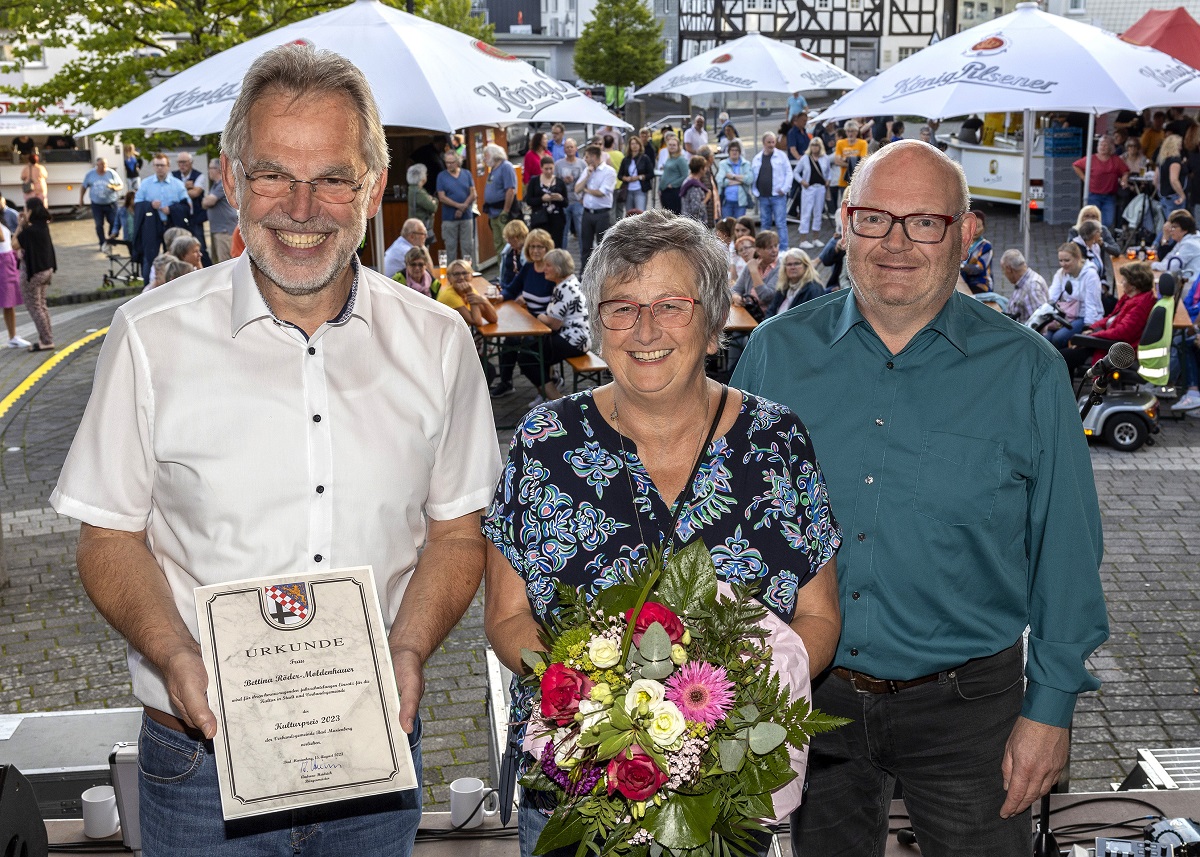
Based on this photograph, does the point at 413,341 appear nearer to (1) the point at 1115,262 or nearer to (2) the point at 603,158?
(1) the point at 1115,262

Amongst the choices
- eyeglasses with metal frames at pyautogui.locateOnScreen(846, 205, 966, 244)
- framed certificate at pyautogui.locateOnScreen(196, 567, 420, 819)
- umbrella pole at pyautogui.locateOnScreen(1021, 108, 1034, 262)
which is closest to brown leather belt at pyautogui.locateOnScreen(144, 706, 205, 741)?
framed certificate at pyautogui.locateOnScreen(196, 567, 420, 819)

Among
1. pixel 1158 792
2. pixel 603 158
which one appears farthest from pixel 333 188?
pixel 603 158

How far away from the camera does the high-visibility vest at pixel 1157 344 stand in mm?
10570

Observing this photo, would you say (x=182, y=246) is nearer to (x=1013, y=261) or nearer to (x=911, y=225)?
(x=1013, y=261)

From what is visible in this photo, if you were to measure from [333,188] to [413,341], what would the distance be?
368 millimetres

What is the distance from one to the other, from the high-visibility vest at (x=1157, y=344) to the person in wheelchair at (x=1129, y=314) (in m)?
0.12

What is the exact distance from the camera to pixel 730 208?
2125 cm

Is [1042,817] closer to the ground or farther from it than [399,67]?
closer to the ground

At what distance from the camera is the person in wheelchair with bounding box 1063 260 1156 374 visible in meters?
10.9

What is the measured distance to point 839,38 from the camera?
67062 mm

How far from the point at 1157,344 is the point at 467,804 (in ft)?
28.6

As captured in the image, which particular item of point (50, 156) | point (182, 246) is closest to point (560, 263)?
point (182, 246)

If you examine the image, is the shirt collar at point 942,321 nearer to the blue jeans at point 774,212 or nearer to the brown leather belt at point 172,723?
the brown leather belt at point 172,723

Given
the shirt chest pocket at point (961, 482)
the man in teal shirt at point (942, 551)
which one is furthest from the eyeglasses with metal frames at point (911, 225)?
the shirt chest pocket at point (961, 482)
